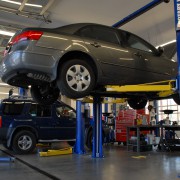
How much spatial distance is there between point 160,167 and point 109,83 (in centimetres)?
228

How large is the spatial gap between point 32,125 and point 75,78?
4.43 metres

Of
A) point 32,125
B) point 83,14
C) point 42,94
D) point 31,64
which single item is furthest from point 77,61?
point 83,14

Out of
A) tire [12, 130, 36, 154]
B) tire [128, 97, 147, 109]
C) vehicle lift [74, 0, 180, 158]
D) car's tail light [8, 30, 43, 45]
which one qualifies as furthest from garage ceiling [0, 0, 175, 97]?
car's tail light [8, 30, 43, 45]

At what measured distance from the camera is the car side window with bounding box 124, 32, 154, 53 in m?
4.82

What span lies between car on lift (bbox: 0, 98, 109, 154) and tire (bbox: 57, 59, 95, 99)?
4306 mm

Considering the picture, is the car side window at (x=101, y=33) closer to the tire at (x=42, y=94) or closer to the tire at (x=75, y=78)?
the tire at (x=75, y=78)

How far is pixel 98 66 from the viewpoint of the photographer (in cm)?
411

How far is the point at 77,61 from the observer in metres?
3.97

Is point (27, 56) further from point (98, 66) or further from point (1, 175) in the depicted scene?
point (1, 175)

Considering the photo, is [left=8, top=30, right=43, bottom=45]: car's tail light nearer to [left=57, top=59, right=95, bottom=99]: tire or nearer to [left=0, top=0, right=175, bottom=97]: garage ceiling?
[left=57, top=59, right=95, bottom=99]: tire

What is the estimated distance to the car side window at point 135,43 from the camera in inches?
190

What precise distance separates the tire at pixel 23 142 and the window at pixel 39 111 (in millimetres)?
648

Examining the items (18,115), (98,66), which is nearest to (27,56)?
(98,66)

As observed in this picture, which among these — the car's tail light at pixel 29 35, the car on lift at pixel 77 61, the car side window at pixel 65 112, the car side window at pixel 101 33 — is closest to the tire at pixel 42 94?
the car on lift at pixel 77 61
